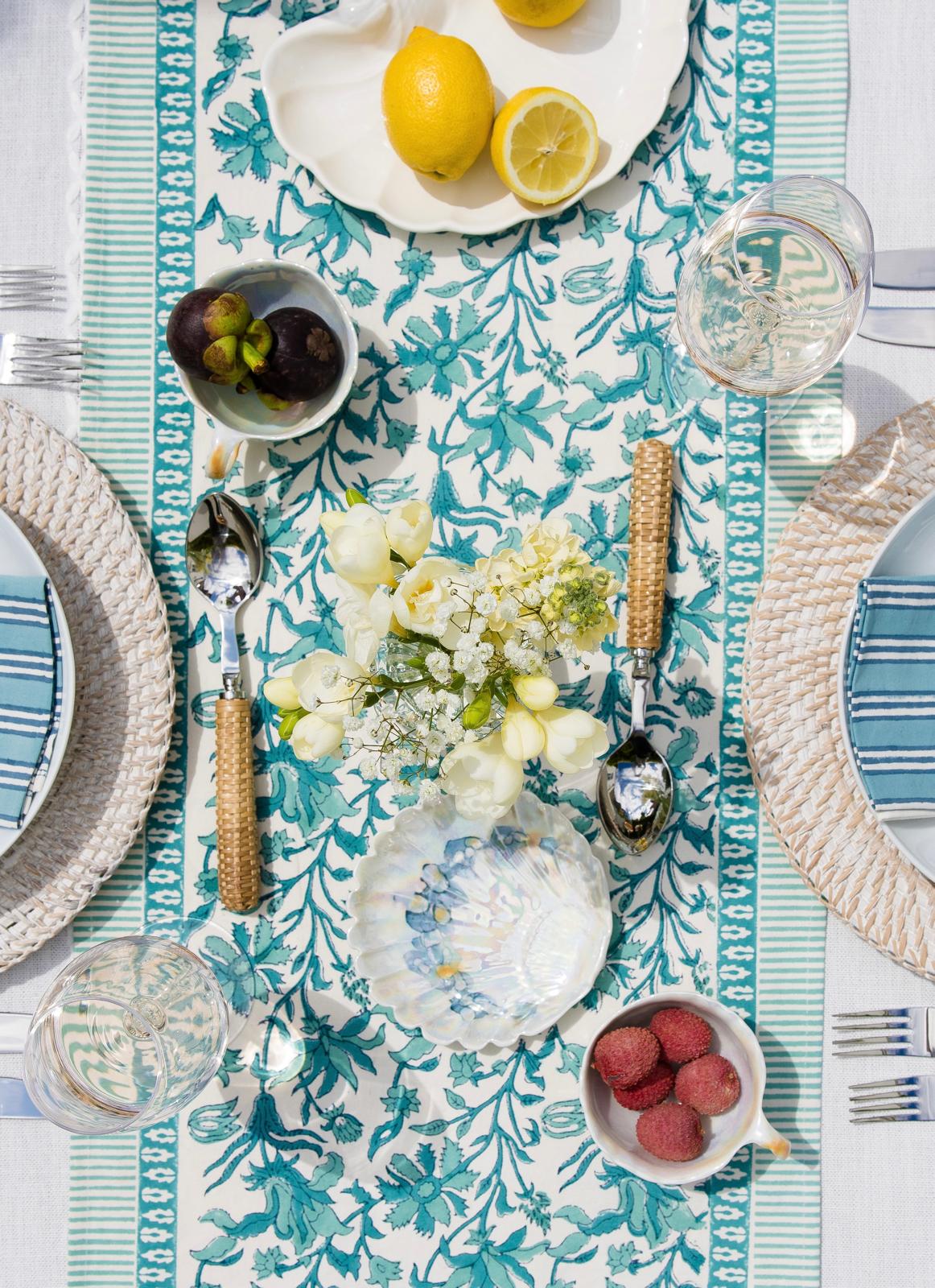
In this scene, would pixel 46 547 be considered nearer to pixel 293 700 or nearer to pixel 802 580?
pixel 293 700

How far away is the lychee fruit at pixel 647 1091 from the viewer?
33.1 inches

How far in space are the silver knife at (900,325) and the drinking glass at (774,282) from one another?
7 centimetres

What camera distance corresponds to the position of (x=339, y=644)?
899 mm

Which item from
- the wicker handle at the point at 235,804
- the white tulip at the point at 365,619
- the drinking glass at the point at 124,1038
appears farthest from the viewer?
the wicker handle at the point at 235,804

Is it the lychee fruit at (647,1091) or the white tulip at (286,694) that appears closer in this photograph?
the white tulip at (286,694)

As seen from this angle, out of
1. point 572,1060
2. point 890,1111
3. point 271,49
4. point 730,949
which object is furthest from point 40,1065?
point 271,49

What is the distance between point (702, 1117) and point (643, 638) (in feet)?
1.31

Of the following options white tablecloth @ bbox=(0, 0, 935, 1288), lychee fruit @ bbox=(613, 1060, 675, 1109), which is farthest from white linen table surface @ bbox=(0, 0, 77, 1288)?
lychee fruit @ bbox=(613, 1060, 675, 1109)

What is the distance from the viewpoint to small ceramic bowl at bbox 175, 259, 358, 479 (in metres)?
0.85

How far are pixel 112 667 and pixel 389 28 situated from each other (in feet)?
1.91

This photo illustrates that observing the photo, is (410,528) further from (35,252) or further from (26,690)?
(35,252)

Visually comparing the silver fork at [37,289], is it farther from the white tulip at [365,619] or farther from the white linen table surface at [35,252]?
the white tulip at [365,619]

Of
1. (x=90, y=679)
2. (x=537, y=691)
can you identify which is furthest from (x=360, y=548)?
(x=90, y=679)

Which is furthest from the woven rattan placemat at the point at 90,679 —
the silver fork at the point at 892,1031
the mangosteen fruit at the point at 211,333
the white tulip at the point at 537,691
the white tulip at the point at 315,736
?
the silver fork at the point at 892,1031
